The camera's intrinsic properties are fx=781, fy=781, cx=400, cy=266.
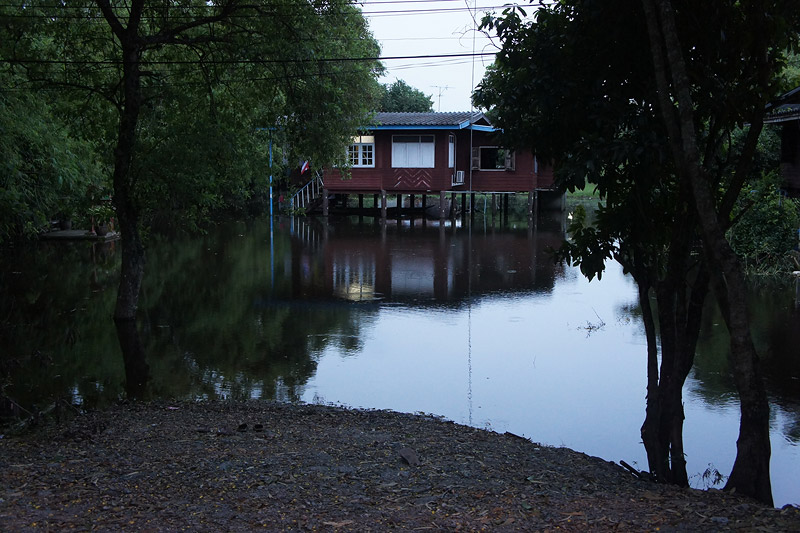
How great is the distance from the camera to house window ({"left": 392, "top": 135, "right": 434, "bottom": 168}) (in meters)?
38.4

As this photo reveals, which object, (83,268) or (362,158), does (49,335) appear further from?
(362,158)

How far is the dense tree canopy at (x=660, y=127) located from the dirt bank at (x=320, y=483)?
90cm

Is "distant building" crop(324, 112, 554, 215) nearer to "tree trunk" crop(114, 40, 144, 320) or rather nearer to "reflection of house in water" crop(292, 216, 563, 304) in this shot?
"reflection of house in water" crop(292, 216, 563, 304)

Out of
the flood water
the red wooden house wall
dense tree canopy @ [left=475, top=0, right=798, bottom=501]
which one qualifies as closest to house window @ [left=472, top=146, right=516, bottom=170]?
the red wooden house wall

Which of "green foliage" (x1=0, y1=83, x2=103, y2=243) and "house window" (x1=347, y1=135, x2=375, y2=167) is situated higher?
"house window" (x1=347, y1=135, x2=375, y2=167)

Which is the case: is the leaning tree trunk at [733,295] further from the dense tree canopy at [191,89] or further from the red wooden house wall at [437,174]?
the red wooden house wall at [437,174]

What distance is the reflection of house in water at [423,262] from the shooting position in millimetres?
19094

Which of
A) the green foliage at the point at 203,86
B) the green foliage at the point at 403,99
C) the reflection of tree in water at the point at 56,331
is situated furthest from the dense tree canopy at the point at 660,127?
the green foliage at the point at 403,99

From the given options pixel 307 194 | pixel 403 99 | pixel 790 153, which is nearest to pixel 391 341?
pixel 790 153

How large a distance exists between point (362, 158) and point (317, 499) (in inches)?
1353

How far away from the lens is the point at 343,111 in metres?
15.7

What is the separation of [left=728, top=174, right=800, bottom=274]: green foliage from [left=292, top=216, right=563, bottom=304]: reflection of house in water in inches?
207

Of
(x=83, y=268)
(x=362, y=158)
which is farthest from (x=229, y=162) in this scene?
(x=362, y=158)

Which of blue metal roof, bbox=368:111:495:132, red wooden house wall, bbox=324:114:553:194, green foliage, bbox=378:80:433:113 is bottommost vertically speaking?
red wooden house wall, bbox=324:114:553:194
